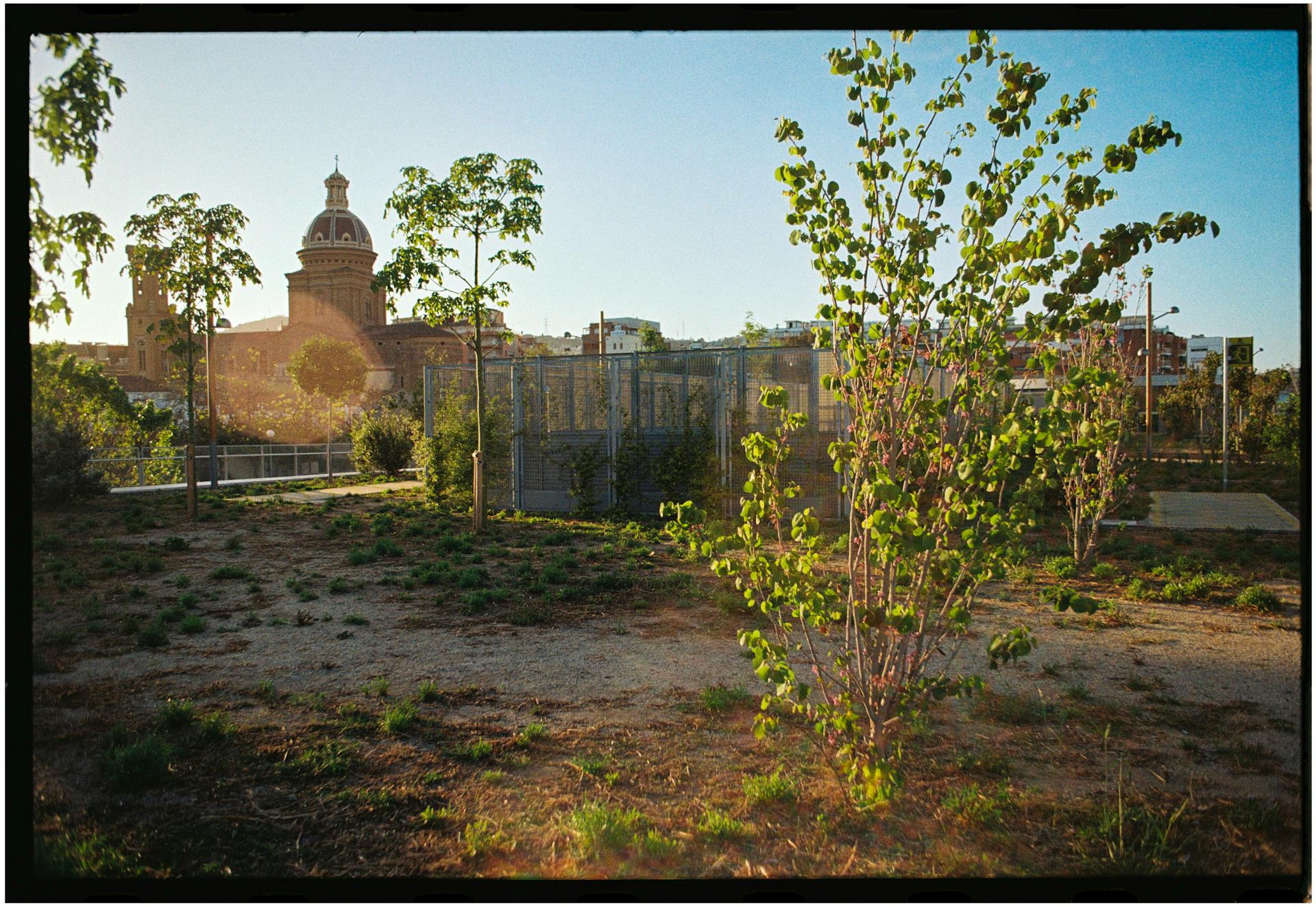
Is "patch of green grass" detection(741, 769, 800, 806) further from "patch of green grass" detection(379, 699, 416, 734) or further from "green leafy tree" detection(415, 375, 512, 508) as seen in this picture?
"green leafy tree" detection(415, 375, 512, 508)

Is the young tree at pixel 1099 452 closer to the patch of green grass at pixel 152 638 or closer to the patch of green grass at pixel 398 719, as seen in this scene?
the patch of green grass at pixel 398 719

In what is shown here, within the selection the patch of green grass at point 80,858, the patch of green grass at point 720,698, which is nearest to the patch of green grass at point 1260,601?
the patch of green grass at point 720,698

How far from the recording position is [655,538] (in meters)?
11.6

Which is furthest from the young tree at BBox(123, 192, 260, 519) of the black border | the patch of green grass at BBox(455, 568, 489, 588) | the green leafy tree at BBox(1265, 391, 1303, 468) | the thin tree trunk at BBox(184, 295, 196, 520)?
the green leafy tree at BBox(1265, 391, 1303, 468)

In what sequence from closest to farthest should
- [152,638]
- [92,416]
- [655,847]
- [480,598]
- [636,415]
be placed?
[655,847]
[152,638]
[480,598]
[92,416]
[636,415]

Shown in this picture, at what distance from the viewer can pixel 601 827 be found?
124 inches

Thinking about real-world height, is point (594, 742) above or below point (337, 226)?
below

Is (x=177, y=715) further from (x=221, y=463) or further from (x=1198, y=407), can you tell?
(x=1198, y=407)

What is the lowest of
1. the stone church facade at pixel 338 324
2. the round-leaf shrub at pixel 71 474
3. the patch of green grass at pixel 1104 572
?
the patch of green grass at pixel 1104 572

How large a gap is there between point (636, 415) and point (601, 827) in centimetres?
1211

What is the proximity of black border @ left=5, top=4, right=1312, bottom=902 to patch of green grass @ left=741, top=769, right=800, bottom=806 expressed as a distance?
0.91 metres

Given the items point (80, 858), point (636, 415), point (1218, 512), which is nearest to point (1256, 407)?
point (1218, 512)

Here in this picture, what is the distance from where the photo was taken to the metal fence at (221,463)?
18438 mm

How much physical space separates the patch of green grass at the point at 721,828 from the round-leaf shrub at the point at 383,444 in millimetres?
20226
